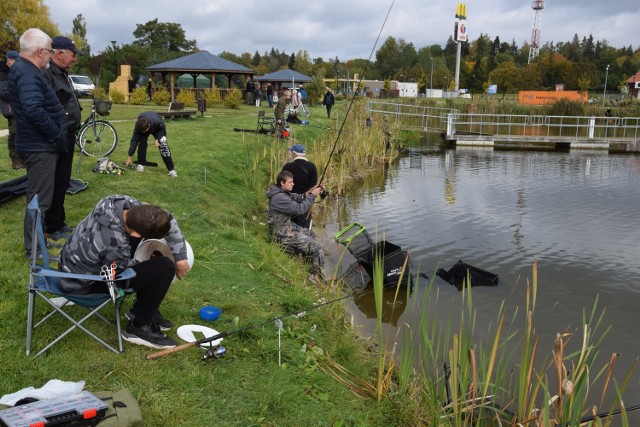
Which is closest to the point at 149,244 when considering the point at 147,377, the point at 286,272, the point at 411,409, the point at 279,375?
the point at 147,377

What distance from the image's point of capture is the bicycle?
30.6 feet

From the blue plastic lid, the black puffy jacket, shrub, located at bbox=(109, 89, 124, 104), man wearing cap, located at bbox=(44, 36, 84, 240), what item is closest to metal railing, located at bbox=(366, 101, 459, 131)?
shrub, located at bbox=(109, 89, 124, 104)

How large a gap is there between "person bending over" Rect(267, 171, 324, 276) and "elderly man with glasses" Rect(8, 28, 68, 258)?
8.04ft

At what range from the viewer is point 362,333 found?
554 cm

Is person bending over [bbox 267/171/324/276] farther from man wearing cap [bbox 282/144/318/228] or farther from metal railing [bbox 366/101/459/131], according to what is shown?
metal railing [bbox 366/101/459/131]

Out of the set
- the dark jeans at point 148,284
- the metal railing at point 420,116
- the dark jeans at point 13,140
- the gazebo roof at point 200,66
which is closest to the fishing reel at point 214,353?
the dark jeans at point 148,284

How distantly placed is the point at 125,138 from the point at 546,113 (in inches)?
920

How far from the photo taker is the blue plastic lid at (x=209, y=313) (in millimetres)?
4324

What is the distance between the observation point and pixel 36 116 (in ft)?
14.6

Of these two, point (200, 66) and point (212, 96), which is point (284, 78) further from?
point (212, 96)

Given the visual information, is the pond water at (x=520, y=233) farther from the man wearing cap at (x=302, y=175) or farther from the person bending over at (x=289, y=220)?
the man wearing cap at (x=302, y=175)

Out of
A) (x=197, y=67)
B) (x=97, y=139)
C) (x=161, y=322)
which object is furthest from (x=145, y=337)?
(x=197, y=67)

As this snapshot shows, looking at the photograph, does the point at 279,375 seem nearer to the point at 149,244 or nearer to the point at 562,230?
the point at 149,244

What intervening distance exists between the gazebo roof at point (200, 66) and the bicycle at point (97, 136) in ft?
60.9
